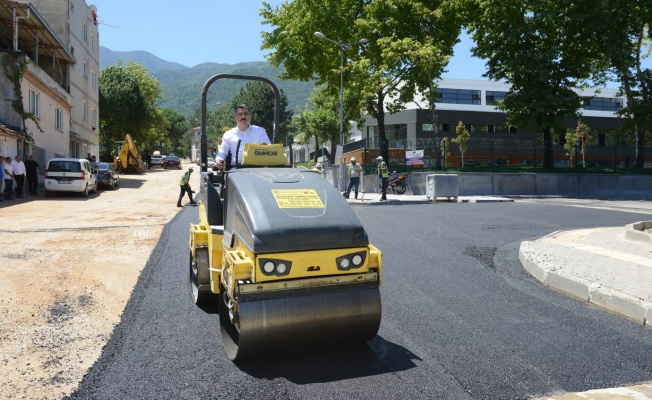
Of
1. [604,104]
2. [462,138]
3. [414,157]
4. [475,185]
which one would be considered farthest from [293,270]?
[604,104]

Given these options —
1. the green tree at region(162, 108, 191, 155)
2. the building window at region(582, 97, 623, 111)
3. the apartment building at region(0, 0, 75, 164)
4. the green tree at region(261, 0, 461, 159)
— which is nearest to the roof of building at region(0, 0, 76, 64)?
the apartment building at region(0, 0, 75, 164)

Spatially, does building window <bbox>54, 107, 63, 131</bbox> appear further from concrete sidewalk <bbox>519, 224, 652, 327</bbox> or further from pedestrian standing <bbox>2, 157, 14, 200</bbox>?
concrete sidewalk <bbox>519, 224, 652, 327</bbox>

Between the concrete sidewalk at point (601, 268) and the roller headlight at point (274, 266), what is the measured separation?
4034mm

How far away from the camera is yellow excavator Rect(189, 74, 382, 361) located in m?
3.75

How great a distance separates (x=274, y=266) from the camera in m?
3.77

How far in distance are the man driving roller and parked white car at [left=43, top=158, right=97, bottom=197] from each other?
1878 cm

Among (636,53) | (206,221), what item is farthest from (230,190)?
(636,53)

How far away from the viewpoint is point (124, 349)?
14.5ft

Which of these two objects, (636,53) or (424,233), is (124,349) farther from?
(636,53)

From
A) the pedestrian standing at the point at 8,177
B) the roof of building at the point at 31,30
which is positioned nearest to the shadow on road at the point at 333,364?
the pedestrian standing at the point at 8,177

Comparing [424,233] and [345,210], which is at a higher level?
[345,210]

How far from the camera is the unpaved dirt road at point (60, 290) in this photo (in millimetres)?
4016

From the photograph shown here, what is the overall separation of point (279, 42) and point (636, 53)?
72.5 feet

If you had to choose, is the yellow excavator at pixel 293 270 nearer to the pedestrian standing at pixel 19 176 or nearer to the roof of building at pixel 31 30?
the pedestrian standing at pixel 19 176
